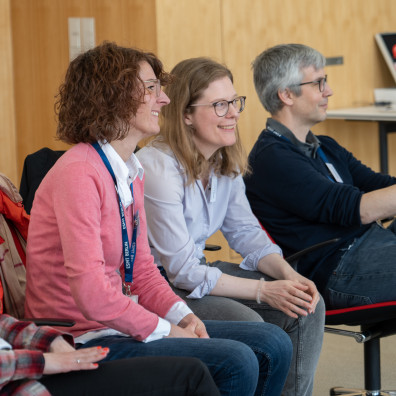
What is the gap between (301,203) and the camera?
2.62 meters

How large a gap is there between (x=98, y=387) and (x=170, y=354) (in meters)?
0.24

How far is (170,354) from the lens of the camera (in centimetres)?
175

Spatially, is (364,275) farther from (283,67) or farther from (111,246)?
(111,246)

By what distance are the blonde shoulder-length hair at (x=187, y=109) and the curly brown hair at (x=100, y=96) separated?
0.46 metres

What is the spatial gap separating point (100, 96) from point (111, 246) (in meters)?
0.37

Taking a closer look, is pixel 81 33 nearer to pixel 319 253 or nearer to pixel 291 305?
pixel 319 253

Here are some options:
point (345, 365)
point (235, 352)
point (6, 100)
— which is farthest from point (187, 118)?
point (6, 100)

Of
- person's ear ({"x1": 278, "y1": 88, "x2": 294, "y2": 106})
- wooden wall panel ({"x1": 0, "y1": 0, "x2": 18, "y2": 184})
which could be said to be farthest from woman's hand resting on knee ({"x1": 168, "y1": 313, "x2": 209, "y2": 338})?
wooden wall panel ({"x1": 0, "y1": 0, "x2": 18, "y2": 184})

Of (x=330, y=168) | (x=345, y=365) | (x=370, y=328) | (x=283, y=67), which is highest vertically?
(x=283, y=67)

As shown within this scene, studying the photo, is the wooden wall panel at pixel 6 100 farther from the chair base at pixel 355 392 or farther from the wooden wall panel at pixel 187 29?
the chair base at pixel 355 392

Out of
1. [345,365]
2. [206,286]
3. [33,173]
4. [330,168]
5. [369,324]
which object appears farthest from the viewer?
[345,365]

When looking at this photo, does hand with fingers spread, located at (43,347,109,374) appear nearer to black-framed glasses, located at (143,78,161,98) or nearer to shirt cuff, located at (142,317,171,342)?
shirt cuff, located at (142,317,171,342)

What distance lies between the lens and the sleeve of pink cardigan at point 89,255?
1729 millimetres

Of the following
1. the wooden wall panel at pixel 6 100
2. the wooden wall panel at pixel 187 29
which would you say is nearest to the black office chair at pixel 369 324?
the wooden wall panel at pixel 6 100
